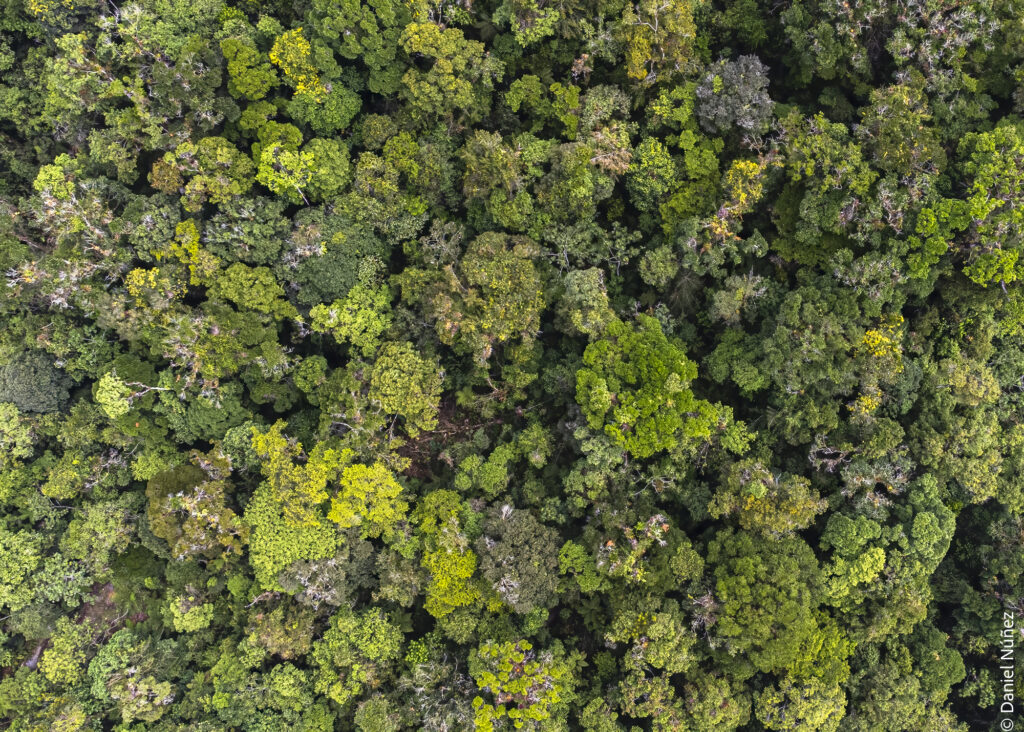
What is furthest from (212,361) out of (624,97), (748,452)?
(748,452)

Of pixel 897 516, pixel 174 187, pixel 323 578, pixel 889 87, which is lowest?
pixel 323 578

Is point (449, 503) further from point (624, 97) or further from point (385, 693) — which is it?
point (624, 97)

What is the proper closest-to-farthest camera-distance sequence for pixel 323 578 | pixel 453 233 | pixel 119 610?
pixel 323 578 < pixel 453 233 < pixel 119 610

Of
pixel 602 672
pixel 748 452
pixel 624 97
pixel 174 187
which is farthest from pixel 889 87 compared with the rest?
pixel 174 187

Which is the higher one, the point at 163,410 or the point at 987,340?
the point at 987,340

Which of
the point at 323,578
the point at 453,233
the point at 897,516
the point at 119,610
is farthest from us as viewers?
the point at 119,610

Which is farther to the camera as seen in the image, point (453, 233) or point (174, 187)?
point (453, 233)
